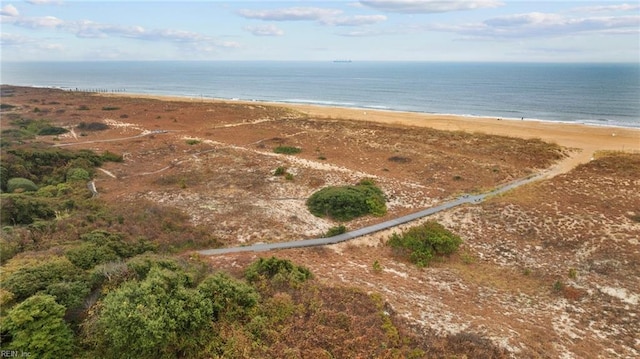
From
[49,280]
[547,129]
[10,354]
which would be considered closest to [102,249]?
[49,280]

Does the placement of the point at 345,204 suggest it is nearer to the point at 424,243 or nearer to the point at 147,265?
the point at 424,243

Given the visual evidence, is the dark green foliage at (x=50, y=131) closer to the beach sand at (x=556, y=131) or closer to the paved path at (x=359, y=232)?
the paved path at (x=359, y=232)

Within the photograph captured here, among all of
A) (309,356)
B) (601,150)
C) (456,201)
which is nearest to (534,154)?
(601,150)

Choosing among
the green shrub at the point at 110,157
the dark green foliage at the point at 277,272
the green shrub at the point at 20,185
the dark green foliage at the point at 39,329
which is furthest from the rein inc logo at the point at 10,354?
the green shrub at the point at 110,157

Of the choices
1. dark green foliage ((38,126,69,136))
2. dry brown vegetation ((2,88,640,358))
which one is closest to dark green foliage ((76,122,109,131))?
dark green foliage ((38,126,69,136))

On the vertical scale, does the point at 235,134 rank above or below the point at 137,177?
above

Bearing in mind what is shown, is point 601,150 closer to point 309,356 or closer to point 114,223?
point 309,356
